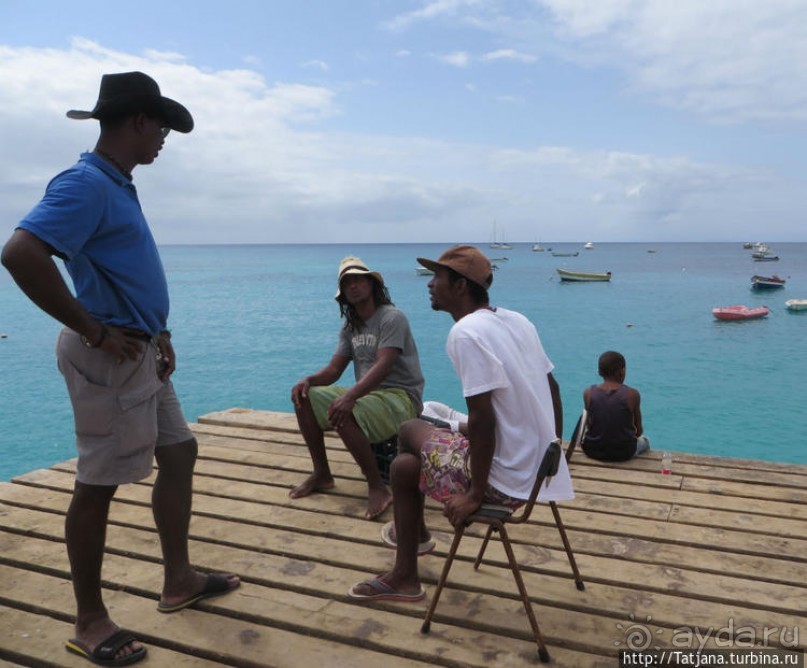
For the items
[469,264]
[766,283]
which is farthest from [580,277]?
[469,264]

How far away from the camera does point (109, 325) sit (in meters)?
2.34

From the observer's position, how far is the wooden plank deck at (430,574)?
8.17 feet

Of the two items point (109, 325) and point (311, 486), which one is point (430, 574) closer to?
point (311, 486)

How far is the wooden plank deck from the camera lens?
249 centimetres

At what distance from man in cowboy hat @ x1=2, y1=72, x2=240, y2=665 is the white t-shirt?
118 cm

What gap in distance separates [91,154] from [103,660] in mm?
1860

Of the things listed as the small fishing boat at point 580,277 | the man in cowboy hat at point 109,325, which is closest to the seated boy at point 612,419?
the man in cowboy hat at point 109,325

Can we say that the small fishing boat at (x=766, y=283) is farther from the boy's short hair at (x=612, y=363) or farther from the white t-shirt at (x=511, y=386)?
the white t-shirt at (x=511, y=386)

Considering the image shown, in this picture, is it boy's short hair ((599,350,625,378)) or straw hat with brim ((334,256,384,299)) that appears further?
boy's short hair ((599,350,625,378))

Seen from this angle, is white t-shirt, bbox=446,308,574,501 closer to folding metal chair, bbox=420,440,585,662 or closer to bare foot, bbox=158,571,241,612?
folding metal chair, bbox=420,440,585,662

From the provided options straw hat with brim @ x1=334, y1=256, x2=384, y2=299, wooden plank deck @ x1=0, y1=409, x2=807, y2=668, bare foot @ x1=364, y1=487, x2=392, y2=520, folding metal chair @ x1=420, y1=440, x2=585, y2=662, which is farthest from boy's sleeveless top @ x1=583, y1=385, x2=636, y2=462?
folding metal chair @ x1=420, y1=440, x2=585, y2=662

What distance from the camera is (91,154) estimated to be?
7.66 ft

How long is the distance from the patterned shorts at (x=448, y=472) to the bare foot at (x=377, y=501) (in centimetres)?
98

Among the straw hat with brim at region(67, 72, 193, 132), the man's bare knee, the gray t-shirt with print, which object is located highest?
the straw hat with brim at region(67, 72, 193, 132)
